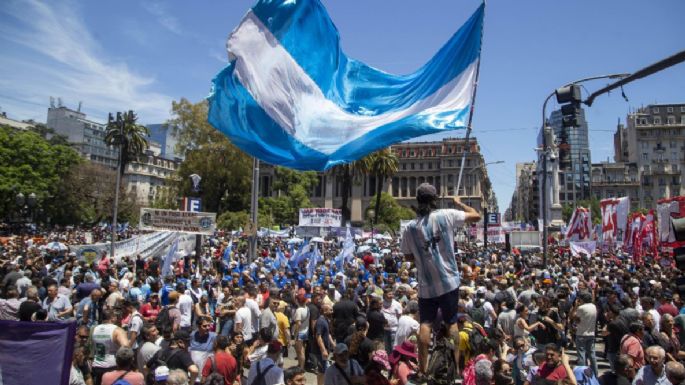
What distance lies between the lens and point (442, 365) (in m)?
3.96

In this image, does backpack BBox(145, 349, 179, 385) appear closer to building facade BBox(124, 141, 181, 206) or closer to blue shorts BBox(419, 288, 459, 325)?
blue shorts BBox(419, 288, 459, 325)

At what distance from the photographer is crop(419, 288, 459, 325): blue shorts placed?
4.13m

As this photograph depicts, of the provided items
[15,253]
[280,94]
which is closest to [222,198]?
[15,253]

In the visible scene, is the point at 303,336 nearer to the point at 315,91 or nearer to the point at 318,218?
the point at 315,91

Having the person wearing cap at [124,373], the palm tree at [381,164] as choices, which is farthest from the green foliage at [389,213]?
the person wearing cap at [124,373]

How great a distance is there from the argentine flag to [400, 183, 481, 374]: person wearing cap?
5.24ft

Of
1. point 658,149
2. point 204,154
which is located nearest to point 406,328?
point 204,154

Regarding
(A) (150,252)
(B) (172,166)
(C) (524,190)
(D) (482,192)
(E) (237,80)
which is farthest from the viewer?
(C) (524,190)

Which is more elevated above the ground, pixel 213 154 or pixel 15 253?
pixel 213 154

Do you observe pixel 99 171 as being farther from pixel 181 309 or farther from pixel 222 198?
pixel 181 309

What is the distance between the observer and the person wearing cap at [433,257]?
411 cm

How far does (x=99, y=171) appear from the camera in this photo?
5559 cm

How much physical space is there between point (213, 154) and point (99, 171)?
1476cm

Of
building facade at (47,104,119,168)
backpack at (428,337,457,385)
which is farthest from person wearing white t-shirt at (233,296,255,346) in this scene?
building facade at (47,104,119,168)
